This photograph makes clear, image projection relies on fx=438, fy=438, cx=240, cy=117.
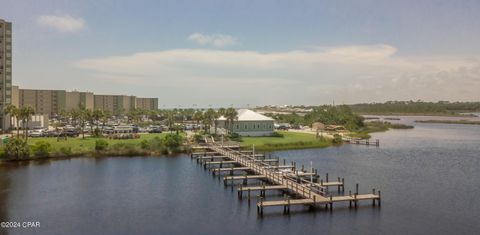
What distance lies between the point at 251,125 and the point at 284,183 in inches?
2015

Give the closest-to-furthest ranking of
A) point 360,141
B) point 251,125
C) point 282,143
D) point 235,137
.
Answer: point 282,143
point 235,137
point 251,125
point 360,141

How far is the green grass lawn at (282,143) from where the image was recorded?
271 feet

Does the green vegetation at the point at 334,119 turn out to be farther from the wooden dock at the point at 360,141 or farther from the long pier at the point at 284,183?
the long pier at the point at 284,183

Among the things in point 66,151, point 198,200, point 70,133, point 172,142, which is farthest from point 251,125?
point 198,200

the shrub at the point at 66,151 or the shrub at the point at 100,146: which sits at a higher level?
the shrub at the point at 100,146

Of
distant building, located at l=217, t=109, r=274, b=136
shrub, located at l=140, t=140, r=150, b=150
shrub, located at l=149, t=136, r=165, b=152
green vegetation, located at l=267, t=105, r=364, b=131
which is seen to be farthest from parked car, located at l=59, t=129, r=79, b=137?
green vegetation, located at l=267, t=105, r=364, b=131

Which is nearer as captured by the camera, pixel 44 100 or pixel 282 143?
pixel 282 143

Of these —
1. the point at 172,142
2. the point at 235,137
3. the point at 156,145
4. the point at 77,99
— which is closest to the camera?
the point at 156,145

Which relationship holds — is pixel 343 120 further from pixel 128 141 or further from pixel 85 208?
pixel 85 208

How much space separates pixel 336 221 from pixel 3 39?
3414 inches

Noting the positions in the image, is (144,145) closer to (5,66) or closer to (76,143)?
(76,143)

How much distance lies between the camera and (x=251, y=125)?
96.9 meters

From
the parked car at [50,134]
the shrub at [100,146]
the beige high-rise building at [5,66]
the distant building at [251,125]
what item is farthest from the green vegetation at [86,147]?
the beige high-rise building at [5,66]

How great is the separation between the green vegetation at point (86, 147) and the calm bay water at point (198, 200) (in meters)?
3.52
